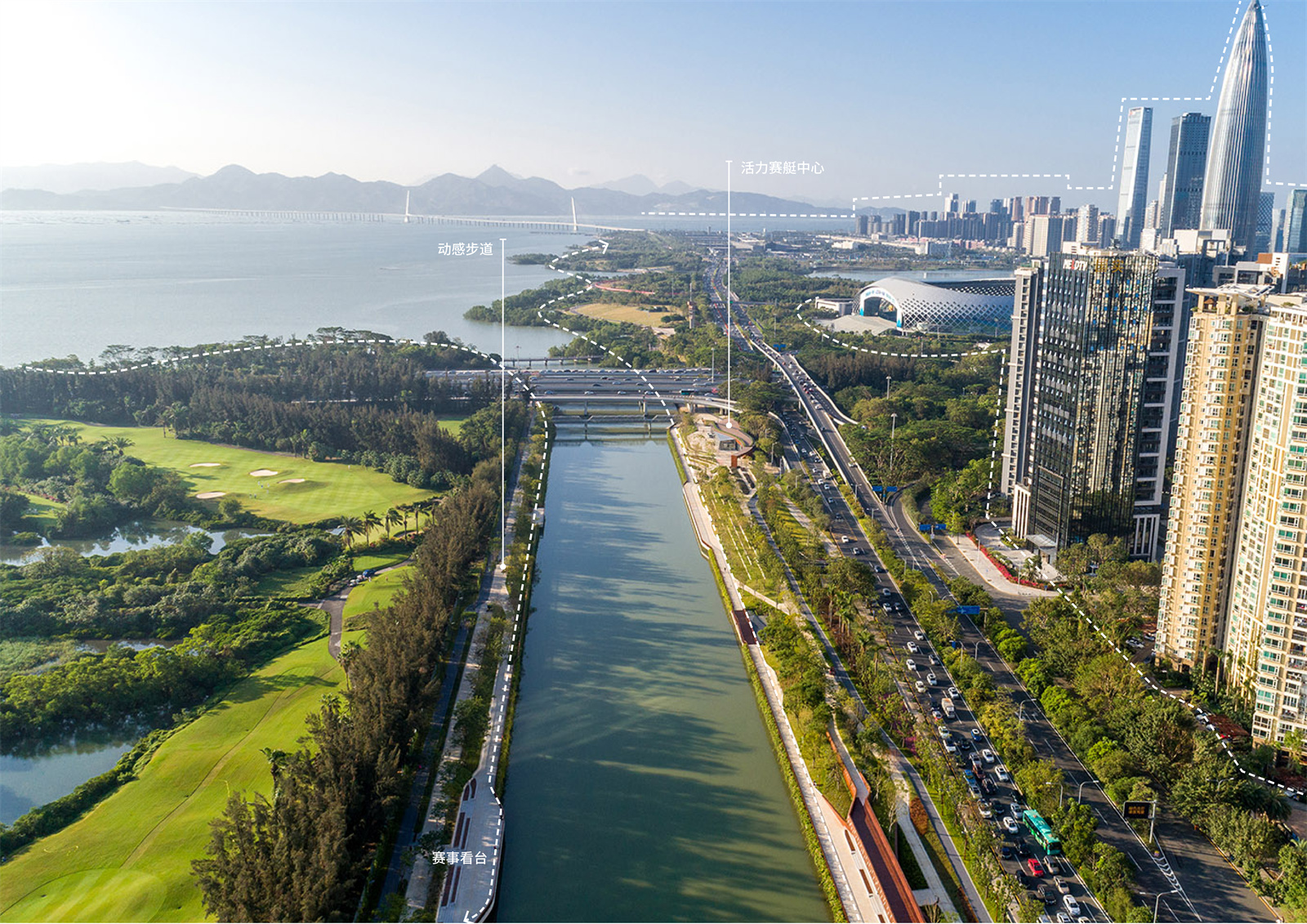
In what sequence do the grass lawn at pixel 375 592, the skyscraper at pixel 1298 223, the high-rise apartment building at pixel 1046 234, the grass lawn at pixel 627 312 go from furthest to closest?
the high-rise apartment building at pixel 1046 234 < the grass lawn at pixel 627 312 < the skyscraper at pixel 1298 223 < the grass lawn at pixel 375 592

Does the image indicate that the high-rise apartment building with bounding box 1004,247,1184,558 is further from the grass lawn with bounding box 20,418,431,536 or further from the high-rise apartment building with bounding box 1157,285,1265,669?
the grass lawn with bounding box 20,418,431,536

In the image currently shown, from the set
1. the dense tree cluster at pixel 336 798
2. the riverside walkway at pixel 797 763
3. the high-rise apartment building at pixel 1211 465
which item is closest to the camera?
the dense tree cluster at pixel 336 798

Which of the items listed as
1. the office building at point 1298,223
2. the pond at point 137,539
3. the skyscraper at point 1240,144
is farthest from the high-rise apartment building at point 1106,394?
the skyscraper at point 1240,144

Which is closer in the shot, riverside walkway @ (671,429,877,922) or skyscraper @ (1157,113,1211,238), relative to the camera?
riverside walkway @ (671,429,877,922)

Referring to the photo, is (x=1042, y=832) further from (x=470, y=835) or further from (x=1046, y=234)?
(x=1046, y=234)

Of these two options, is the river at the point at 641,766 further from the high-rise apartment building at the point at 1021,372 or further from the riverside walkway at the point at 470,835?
the high-rise apartment building at the point at 1021,372

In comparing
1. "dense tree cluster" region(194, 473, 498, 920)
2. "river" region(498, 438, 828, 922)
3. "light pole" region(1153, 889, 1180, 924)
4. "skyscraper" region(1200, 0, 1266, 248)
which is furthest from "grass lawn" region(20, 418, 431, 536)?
"skyscraper" region(1200, 0, 1266, 248)

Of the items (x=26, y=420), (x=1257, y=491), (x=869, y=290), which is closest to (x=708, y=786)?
(x=1257, y=491)

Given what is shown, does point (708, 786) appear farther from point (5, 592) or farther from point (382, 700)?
point (5, 592)
